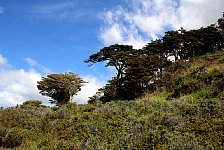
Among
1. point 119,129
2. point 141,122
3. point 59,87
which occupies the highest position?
point 59,87

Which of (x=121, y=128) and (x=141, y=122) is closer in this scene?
(x=121, y=128)

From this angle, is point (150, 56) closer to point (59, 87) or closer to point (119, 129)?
point (59, 87)

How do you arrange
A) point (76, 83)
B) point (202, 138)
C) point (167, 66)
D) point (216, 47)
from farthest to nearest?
point (76, 83) < point (216, 47) < point (167, 66) < point (202, 138)

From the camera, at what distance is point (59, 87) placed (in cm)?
5138

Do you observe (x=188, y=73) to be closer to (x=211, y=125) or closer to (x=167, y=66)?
(x=167, y=66)

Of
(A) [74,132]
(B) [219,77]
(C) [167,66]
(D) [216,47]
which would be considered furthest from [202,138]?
(D) [216,47]

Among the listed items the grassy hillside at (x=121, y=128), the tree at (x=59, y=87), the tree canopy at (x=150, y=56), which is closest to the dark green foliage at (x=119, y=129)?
the grassy hillside at (x=121, y=128)

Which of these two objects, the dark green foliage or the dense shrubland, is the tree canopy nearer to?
the dense shrubland

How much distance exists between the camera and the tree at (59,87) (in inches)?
2004

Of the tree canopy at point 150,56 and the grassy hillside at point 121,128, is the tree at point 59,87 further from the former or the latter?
the grassy hillside at point 121,128

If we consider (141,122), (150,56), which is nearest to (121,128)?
(141,122)

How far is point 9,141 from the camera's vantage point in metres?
14.6

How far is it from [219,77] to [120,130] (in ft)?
47.0

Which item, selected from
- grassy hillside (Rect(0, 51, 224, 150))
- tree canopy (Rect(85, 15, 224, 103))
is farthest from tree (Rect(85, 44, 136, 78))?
grassy hillside (Rect(0, 51, 224, 150))
